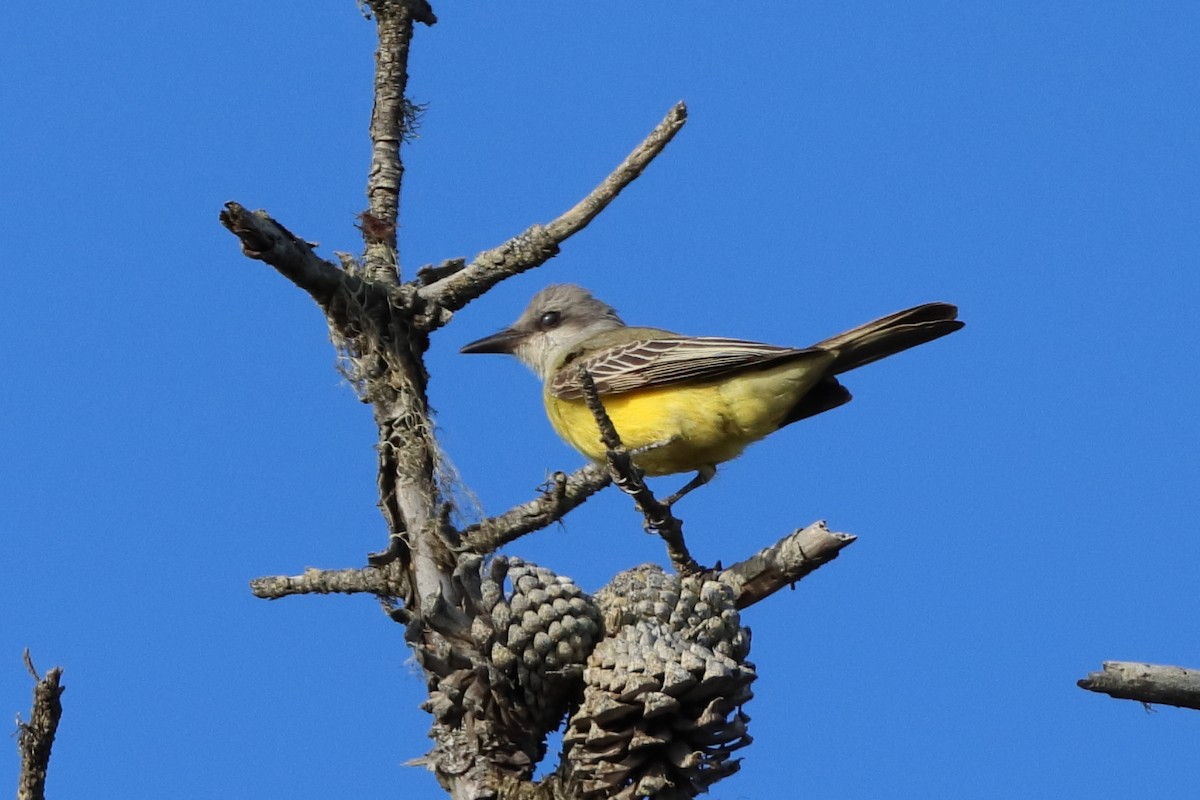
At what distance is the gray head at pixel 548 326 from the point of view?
26.8 feet

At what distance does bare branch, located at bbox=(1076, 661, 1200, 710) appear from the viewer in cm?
329

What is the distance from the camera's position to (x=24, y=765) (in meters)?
3.47

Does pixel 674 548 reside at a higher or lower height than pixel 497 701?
higher

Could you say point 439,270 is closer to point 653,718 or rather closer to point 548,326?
point 653,718

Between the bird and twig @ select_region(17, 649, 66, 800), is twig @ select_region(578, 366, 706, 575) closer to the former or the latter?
the bird

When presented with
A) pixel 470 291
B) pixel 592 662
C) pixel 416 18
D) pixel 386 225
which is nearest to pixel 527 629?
pixel 592 662

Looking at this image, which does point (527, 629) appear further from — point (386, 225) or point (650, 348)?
point (650, 348)

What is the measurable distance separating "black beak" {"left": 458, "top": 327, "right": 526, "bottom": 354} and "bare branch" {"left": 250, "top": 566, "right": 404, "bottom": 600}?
11.2 feet

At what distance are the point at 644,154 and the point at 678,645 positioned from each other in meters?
1.86

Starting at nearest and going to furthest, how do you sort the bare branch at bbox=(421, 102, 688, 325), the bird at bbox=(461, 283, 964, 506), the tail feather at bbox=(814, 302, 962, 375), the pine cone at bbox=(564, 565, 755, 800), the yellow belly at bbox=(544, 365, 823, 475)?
the pine cone at bbox=(564, 565, 755, 800)
the bare branch at bbox=(421, 102, 688, 325)
the tail feather at bbox=(814, 302, 962, 375)
the bird at bbox=(461, 283, 964, 506)
the yellow belly at bbox=(544, 365, 823, 475)

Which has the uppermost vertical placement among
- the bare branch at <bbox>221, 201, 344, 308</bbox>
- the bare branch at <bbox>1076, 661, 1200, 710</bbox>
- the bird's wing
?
the bird's wing

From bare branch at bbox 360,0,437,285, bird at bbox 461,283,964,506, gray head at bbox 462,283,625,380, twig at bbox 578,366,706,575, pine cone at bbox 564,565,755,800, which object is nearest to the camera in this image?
pine cone at bbox 564,565,755,800

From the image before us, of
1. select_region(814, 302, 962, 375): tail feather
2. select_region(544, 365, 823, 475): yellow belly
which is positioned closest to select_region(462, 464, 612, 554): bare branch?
select_region(544, 365, 823, 475): yellow belly

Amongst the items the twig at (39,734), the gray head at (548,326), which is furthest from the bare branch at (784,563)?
the gray head at (548,326)
